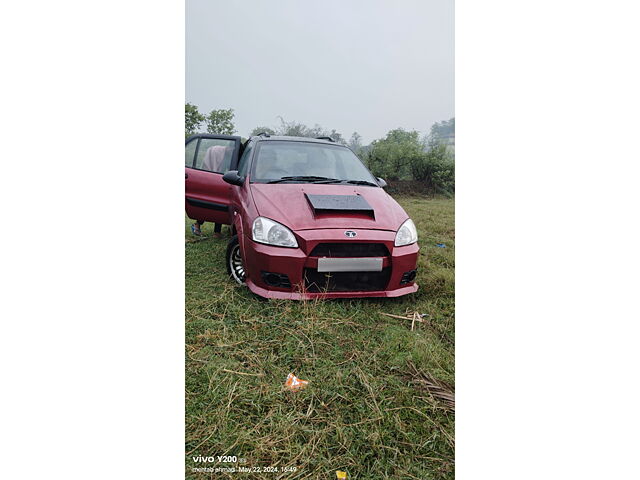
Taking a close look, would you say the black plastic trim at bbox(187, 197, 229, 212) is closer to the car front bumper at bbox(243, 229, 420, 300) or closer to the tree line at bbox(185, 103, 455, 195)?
the tree line at bbox(185, 103, 455, 195)

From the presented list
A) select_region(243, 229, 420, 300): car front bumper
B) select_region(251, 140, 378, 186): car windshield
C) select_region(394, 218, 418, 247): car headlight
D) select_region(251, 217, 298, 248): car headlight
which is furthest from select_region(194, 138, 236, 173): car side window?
select_region(394, 218, 418, 247): car headlight

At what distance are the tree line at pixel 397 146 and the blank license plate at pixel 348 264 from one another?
0.70 m

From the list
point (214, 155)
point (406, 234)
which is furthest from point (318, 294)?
point (214, 155)

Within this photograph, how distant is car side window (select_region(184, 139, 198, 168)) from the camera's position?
8.59 feet

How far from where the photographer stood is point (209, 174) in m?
3.28

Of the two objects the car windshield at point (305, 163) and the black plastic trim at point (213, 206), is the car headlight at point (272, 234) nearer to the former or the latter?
the car windshield at point (305, 163)

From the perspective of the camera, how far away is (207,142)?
2.93 m

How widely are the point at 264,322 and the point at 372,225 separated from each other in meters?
0.93

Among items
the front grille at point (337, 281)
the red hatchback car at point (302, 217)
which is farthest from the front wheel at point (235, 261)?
the front grille at point (337, 281)

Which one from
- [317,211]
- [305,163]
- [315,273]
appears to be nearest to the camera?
[315,273]

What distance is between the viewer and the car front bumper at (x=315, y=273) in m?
2.48

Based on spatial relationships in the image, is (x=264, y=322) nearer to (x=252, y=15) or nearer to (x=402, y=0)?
(x=252, y=15)

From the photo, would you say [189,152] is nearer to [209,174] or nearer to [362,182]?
[209,174]

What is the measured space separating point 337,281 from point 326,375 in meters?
0.57
